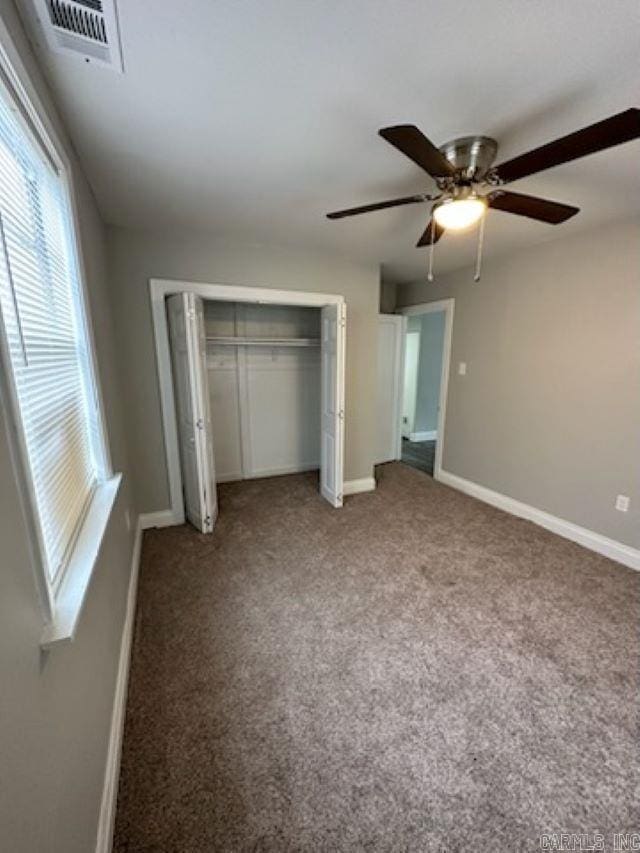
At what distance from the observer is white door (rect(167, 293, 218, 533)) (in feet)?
8.60

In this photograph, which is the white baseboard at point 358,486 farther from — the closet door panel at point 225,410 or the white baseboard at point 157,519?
the white baseboard at point 157,519

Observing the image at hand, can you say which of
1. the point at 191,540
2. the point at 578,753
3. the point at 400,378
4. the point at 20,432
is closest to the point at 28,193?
the point at 20,432

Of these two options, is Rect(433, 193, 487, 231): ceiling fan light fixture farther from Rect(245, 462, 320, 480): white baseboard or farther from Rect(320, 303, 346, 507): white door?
Rect(245, 462, 320, 480): white baseboard

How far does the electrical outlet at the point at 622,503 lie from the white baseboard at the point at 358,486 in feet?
6.81

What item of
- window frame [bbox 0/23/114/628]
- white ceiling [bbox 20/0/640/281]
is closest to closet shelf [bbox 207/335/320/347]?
white ceiling [bbox 20/0/640/281]

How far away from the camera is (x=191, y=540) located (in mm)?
2889

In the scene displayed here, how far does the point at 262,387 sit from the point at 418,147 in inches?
121

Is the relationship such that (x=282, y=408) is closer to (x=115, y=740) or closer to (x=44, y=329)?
(x=44, y=329)

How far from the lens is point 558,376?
9.62ft

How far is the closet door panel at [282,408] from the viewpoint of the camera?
4.07m

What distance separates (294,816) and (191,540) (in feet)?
6.57

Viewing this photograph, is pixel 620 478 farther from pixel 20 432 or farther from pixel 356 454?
pixel 20 432

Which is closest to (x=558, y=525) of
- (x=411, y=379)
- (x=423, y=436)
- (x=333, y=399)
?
(x=333, y=399)

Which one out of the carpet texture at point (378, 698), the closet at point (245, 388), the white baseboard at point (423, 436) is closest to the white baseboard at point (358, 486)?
the closet at point (245, 388)
